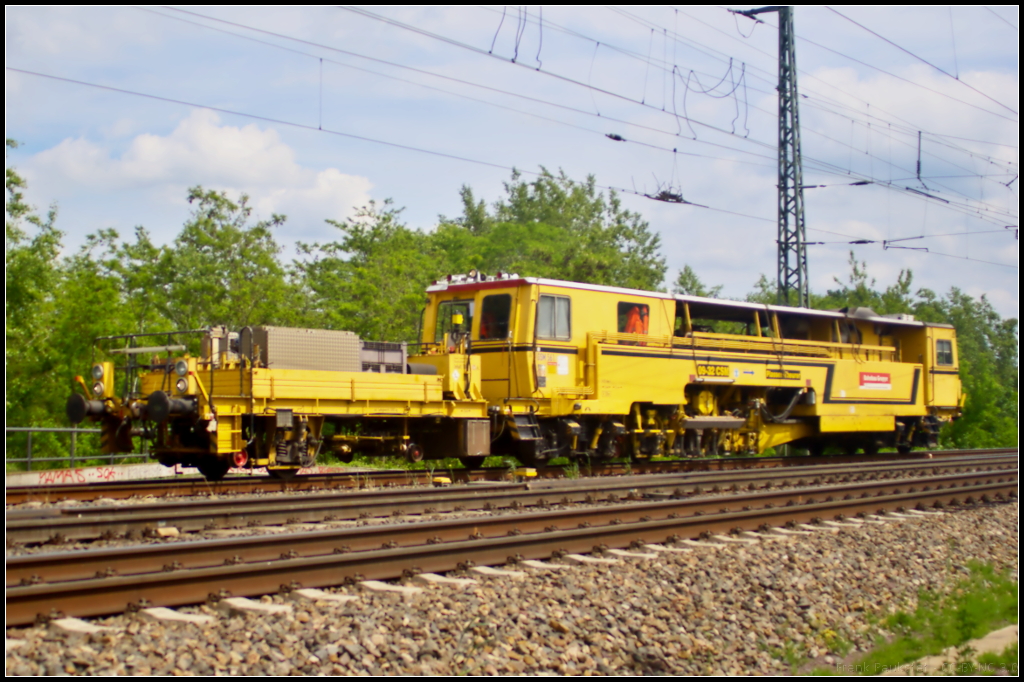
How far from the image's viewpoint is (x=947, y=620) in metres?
7.02

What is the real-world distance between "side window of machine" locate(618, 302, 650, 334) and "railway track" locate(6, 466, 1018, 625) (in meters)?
5.37

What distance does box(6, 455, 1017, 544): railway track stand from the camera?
8.13m

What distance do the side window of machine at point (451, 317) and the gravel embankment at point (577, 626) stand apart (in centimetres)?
817

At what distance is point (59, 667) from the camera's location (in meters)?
4.79

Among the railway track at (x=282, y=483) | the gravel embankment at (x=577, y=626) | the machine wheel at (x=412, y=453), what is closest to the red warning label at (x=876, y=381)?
the railway track at (x=282, y=483)

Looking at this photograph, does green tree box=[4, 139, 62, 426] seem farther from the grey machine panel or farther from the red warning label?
the red warning label

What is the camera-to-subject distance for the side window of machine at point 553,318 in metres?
15.2

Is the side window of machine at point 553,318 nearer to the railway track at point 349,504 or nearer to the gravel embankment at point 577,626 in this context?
the railway track at point 349,504

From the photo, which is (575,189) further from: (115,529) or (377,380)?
(115,529)

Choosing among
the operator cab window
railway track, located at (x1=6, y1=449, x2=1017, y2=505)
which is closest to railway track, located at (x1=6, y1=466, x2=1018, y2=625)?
railway track, located at (x1=6, y1=449, x2=1017, y2=505)

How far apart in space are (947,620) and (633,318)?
10061mm

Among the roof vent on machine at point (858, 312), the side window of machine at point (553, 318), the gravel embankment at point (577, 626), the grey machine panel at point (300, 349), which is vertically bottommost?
the gravel embankment at point (577, 626)

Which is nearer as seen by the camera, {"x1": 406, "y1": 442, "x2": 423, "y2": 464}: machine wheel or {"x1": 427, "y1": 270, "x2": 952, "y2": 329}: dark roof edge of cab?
{"x1": 406, "y1": 442, "x2": 423, "y2": 464}: machine wheel

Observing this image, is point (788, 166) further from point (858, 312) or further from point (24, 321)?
point (24, 321)
